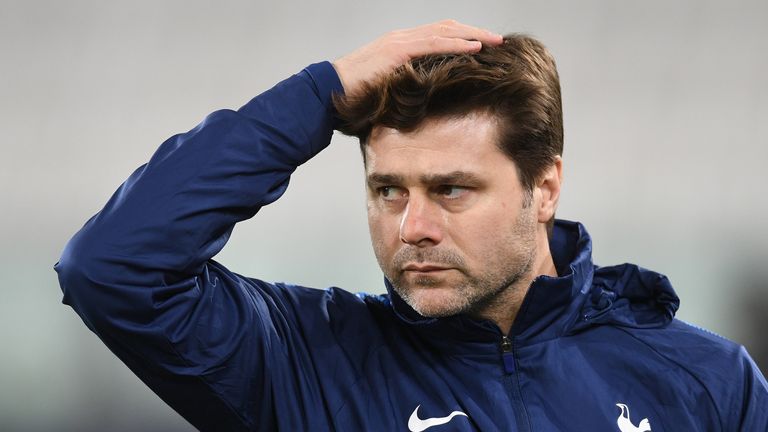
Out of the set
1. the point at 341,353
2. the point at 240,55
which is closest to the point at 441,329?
the point at 341,353

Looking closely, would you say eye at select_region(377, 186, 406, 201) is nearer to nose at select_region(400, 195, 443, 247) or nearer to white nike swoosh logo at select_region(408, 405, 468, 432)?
nose at select_region(400, 195, 443, 247)

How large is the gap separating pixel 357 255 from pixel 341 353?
1.54 meters

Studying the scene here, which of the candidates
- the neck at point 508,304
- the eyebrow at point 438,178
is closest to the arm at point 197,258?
the eyebrow at point 438,178

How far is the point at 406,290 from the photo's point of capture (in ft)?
5.33

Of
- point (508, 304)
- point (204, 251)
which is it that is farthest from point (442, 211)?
point (204, 251)

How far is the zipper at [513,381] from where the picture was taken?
1.63 m

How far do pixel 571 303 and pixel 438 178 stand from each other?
356mm

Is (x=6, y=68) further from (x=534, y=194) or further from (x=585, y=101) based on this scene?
(x=534, y=194)

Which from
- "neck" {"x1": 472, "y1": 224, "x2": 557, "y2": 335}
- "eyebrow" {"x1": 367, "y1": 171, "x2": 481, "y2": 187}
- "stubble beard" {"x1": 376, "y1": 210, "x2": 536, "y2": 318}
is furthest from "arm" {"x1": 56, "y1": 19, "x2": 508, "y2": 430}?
"neck" {"x1": 472, "y1": 224, "x2": 557, "y2": 335}

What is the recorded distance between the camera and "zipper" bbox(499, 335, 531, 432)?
64.2 inches

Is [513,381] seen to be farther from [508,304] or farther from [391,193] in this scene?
[391,193]

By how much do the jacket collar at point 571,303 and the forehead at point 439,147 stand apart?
22 centimetres

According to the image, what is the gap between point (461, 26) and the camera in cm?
171

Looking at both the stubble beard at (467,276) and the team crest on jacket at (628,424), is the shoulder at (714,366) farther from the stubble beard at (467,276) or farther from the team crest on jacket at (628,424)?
the stubble beard at (467,276)
